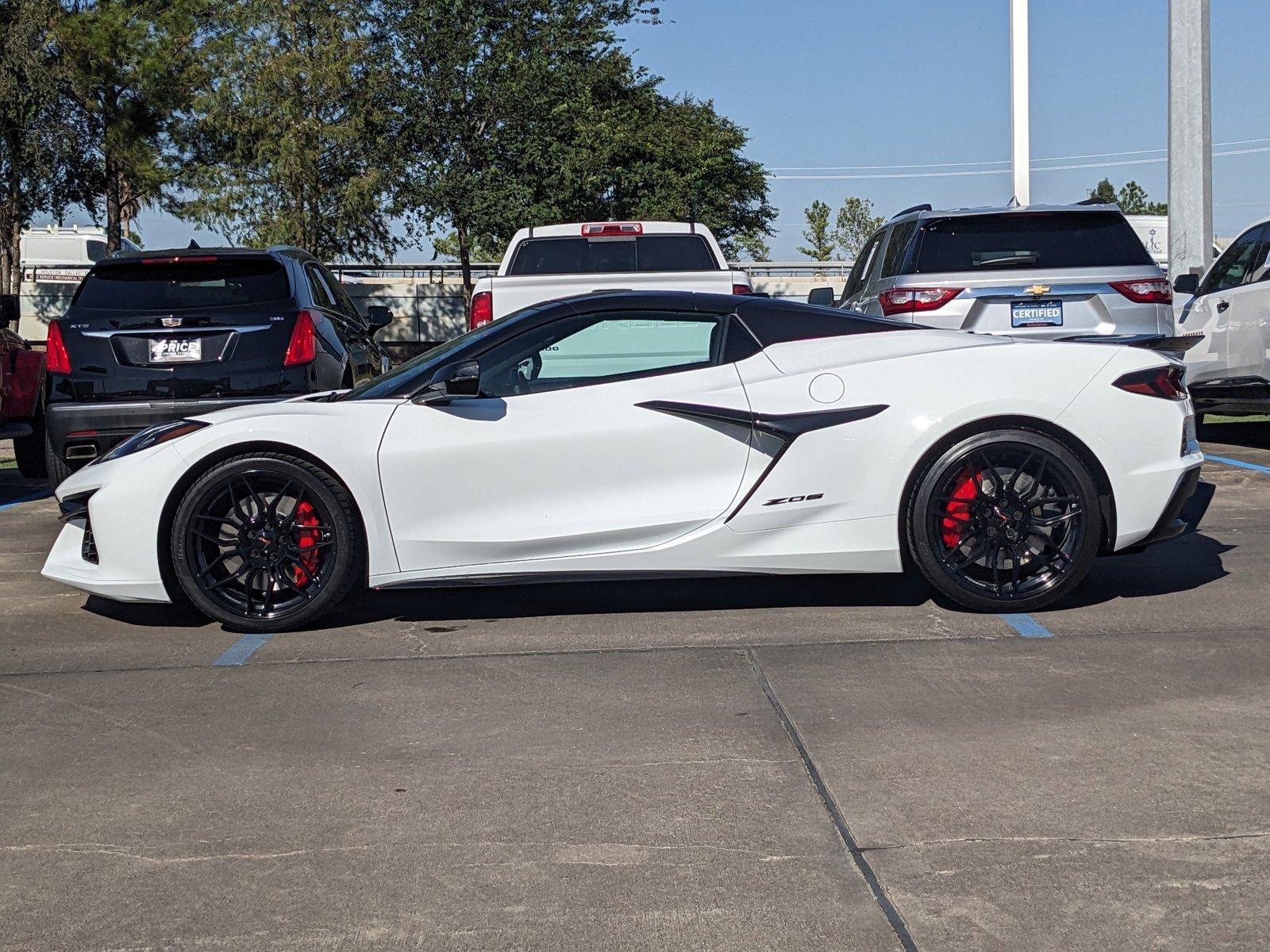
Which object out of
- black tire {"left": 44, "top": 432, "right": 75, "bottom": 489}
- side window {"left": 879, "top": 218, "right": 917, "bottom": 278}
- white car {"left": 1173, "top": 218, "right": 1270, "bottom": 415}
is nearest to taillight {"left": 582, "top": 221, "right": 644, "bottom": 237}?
side window {"left": 879, "top": 218, "right": 917, "bottom": 278}

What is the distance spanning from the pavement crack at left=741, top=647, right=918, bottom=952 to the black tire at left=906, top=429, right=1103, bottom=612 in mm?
1085

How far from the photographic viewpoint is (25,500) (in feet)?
34.4

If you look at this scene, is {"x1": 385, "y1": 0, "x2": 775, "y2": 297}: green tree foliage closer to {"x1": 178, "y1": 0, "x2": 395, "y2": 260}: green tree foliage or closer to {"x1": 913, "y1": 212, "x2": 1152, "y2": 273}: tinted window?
{"x1": 178, "y1": 0, "x2": 395, "y2": 260}: green tree foliage

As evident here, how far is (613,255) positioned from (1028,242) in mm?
3165

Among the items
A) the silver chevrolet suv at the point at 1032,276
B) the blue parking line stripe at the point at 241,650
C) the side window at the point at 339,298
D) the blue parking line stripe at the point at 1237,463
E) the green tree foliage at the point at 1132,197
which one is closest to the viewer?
the blue parking line stripe at the point at 241,650

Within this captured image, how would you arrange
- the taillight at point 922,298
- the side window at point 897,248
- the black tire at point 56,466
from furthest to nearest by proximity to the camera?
the side window at point 897,248
the taillight at point 922,298
the black tire at point 56,466

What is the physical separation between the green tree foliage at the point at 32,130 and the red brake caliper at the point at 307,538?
31352 millimetres

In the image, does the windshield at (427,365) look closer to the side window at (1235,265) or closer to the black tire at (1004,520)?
the black tire at (1004,520)

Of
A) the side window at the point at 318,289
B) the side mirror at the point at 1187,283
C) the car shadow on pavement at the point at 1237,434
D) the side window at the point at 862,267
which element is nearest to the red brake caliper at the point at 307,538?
the side window at the point at 318,289

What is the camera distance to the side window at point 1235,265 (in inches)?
449

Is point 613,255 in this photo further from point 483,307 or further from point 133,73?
point 133,73

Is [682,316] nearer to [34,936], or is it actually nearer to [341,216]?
[34,936]

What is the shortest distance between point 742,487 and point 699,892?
261 centimetres

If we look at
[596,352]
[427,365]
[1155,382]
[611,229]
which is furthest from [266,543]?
[611,229]
